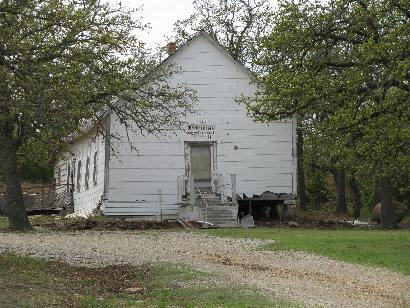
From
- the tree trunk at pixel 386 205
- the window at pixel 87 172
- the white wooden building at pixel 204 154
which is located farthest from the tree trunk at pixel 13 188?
the tree trunk at pixel 386 205

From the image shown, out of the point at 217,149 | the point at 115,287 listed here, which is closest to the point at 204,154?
the point at 217,149

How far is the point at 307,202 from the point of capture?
4781 cm

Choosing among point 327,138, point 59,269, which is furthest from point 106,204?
point 59,269

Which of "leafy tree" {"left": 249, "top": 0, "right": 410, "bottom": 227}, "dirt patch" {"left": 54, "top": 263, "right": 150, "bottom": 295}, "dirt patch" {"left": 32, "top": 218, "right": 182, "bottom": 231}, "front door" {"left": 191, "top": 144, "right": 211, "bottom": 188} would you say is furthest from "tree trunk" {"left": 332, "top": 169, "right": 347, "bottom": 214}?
"dirt patch" {"left": 54, "top": 263, "right": 150, "bottom": 295}

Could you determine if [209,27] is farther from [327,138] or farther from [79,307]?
[79,307]

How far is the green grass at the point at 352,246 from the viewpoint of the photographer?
54.4 feet

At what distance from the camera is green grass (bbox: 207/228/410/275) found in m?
16.6

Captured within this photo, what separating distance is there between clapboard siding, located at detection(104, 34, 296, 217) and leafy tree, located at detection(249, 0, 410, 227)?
34.8 ft

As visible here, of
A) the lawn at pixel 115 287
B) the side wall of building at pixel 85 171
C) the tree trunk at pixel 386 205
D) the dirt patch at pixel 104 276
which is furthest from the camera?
the side wall of building at pixel 85 171

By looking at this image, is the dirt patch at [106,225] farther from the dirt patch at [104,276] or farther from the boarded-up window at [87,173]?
the dirt patch at [104,276]

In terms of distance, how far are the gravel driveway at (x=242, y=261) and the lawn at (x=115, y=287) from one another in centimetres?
71

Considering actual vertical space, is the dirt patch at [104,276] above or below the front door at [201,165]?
below

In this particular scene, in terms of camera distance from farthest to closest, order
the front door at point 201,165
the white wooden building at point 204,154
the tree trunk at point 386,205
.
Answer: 1. the tree trunk at point 386,205
2. the front door at point 201,165
3. the white wooden building at point 204,154

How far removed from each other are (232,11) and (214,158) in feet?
59.7
